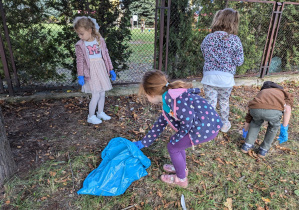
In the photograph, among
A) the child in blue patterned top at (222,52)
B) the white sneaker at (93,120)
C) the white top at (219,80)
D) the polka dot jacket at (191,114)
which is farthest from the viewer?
the white sneaker at (93,120)

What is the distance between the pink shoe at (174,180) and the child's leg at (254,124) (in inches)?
42.6

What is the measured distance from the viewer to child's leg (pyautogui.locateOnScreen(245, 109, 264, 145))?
2571 mm

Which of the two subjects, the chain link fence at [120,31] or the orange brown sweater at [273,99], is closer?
the orange brown sweater at [273,99]

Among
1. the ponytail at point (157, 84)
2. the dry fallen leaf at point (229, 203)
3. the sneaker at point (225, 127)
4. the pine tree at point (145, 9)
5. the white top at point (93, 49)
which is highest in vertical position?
the pine tree at point (145, 9)

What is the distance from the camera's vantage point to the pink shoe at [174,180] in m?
2.27

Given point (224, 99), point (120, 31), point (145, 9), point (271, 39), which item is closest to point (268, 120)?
point (224, 99)

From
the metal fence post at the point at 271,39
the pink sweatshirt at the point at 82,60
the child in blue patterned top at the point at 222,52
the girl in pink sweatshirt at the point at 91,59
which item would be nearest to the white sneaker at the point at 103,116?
the girl in pink sweatshirt at the point at 91,59

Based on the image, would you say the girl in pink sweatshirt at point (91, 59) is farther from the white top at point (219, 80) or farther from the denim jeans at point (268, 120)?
the denim jeans at point (268, 120)

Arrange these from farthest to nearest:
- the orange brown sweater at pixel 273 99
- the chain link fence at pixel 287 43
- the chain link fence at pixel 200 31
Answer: the chain link fence at pixel 287 43 → the chain link fence at pixel 200 31 → the orange brown sweater at pixel 273 99

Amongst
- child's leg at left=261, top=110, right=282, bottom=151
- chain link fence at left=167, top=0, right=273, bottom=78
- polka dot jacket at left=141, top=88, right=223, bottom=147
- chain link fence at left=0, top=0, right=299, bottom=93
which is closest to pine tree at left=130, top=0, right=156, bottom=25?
chain link fence at left=0, top=0, right=299, bottom=93

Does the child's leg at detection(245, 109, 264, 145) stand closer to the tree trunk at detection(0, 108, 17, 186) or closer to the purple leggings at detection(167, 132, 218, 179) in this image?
the purple leggings at detection(167, 132, 218, 179)

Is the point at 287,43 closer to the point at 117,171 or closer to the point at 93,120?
the point at 93,120

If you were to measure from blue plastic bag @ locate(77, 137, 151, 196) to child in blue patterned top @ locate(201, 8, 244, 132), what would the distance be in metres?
1.38

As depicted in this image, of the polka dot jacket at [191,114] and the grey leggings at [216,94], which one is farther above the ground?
the polka dot jacket at [191,114]
